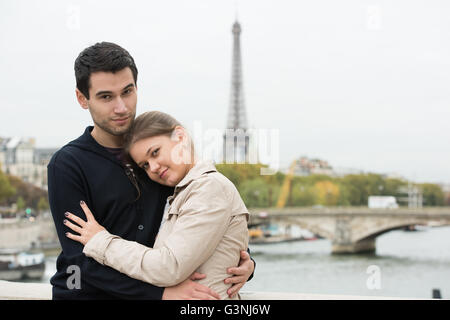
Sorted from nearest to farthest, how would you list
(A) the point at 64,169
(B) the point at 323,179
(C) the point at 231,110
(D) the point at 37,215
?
(A) the point at 64,169 → (D) the point at 37,215 → (B) the point at 323,179 → (C) the point at 231,110

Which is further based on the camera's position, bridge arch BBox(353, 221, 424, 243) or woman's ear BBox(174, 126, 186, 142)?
bridge arch BBox(353, 221, 424, 243)

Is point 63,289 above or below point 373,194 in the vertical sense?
above

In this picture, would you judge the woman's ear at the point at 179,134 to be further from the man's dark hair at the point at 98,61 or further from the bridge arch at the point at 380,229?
the bridge arch at the point at 380,229

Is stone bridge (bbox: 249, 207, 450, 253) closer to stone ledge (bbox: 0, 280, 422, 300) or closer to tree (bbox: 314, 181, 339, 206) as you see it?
tree (bbox: 314, 181, 339, 206)

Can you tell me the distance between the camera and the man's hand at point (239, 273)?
84cm

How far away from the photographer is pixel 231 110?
18.8 metres

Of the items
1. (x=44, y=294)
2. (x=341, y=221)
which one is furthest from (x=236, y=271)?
(x=341, y=221)

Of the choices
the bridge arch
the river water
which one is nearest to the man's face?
the river water

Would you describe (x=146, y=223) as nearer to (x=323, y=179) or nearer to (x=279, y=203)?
(x=279, y=203)

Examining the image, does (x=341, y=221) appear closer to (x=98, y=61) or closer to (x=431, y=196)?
(x=431, y=196)

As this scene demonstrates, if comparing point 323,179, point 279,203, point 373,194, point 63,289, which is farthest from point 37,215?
point 63,289

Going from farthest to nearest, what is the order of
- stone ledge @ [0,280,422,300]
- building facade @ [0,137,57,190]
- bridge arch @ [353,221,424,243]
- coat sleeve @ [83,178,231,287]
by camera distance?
building facade @ [0,137,57,190], bridge arch @ [353,221,424,243], stone ledge @ [0,280,422,300], coat sleeve @ [83,178,231,287]

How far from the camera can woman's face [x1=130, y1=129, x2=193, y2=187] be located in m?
0.85
